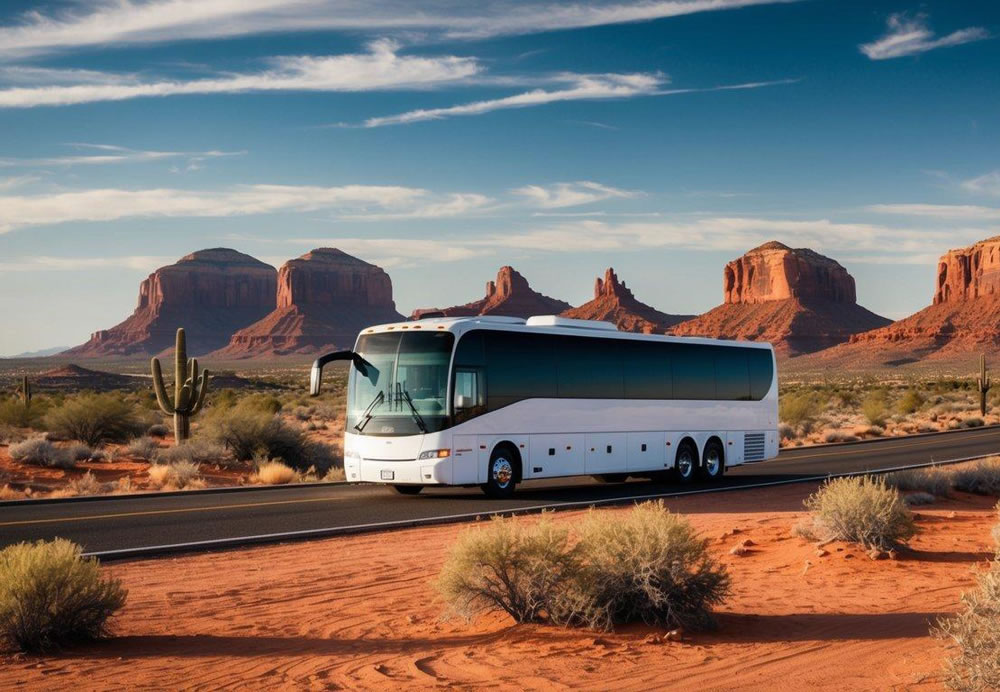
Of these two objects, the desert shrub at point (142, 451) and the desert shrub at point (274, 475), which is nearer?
the desert shrub at point (274, 475)

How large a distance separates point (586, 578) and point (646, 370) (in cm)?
1406

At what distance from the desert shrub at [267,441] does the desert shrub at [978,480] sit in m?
15.7

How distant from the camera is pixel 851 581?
1118cm

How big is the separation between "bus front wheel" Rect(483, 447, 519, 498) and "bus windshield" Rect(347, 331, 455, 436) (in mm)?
1486

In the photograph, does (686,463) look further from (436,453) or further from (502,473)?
(436,453)

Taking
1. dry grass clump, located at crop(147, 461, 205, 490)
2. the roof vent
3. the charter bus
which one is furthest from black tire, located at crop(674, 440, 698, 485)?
dry grass clump, located at crop(147, 461, 205, 490)

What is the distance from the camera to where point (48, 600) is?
8078mm

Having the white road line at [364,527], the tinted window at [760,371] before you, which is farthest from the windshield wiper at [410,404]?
the tinted window at [760,371]

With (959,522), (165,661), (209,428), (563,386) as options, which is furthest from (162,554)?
(209,428)

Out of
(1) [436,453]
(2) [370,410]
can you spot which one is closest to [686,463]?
(1) [436,453]

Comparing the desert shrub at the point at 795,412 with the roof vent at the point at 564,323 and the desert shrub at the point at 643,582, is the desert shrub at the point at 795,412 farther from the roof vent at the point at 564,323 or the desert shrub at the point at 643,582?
the desert shrub at the point at 643,582

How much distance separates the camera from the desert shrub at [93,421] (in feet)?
112

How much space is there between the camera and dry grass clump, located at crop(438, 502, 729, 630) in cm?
876

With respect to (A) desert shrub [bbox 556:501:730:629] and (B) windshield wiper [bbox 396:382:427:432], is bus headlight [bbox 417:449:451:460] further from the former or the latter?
(A) desert shrub [bbox 556:501:730:629]
